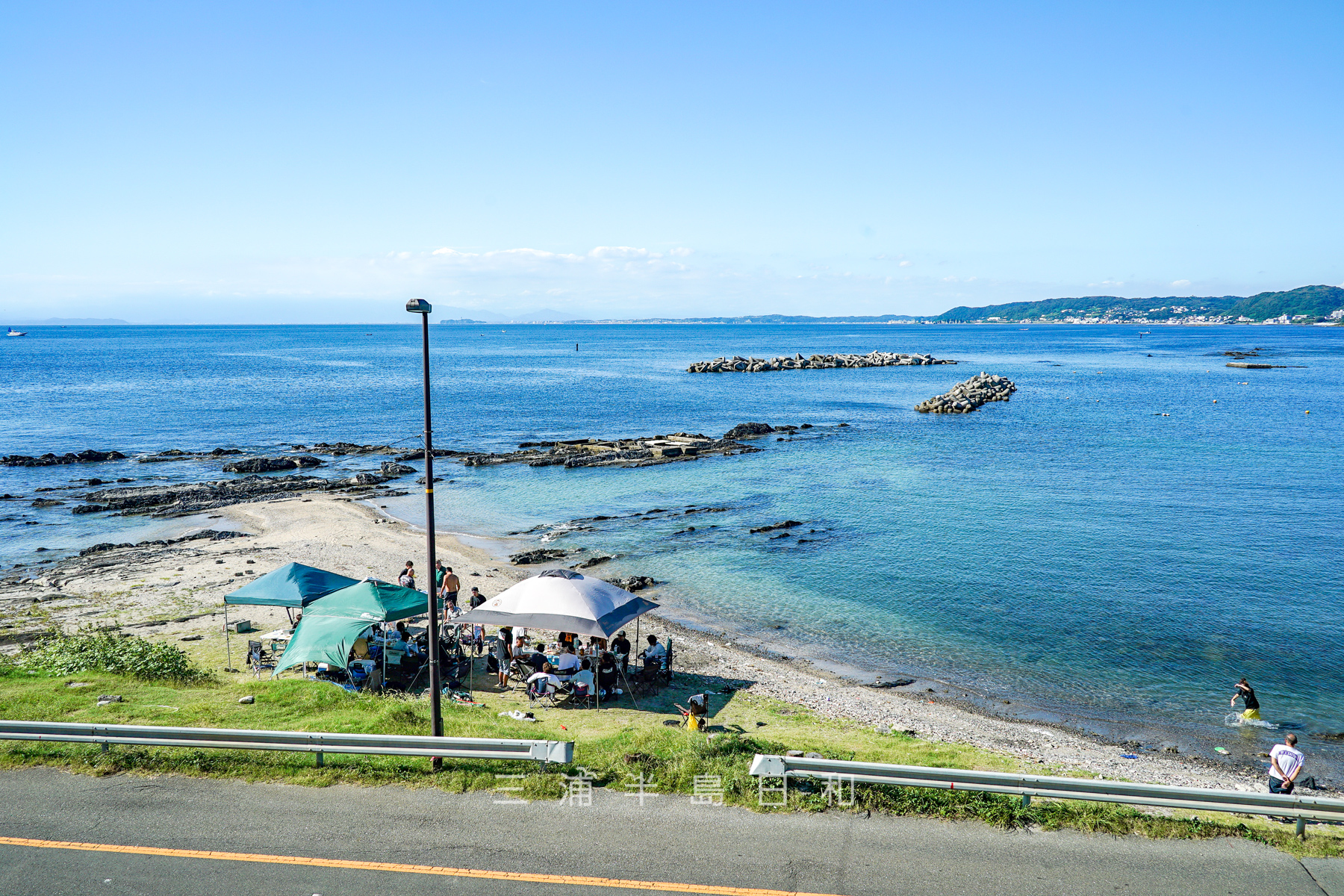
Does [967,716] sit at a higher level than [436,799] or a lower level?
lower

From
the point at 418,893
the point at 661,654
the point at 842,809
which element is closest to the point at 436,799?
the point at 418,893

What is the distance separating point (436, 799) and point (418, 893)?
198 centimetres

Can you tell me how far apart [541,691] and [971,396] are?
73.6m

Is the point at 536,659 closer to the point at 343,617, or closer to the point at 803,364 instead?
the point at 343,617

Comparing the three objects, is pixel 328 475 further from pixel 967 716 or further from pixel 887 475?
pixel 967 716

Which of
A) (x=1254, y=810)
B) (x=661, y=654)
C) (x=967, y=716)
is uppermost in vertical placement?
(x=1254, y=810)

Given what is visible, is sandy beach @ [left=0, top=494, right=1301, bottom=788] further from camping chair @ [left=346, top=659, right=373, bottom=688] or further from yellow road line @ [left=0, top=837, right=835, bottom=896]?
yellow road line @ [left=0, top=837, right=835, bottom=896]

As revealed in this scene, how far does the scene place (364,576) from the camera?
26.1 metres

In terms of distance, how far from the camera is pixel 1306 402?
7788 cm

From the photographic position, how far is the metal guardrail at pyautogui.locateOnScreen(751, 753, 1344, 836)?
31.0 feet

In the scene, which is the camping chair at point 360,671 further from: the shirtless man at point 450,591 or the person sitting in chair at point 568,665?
the shirtless man at point 450,591

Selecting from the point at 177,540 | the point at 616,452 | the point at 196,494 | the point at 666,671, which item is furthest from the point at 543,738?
the point at 616,452

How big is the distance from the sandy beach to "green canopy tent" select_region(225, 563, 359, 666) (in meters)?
1.77

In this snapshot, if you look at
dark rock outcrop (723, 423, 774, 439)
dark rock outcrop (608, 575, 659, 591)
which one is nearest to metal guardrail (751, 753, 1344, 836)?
dark rock outcrop (608, 575, 659, 591)
